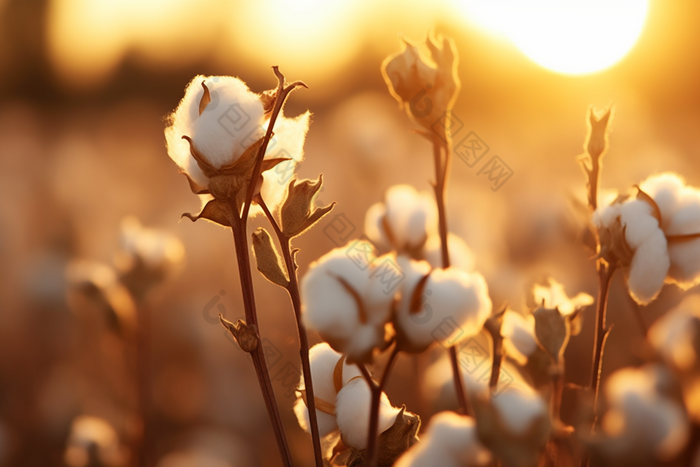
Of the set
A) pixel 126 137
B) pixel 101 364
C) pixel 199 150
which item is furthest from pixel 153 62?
pixel 199 150

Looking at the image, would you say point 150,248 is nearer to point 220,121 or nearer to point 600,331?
point 220,121

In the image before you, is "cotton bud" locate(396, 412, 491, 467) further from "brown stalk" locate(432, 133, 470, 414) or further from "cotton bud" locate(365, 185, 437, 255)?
"cotton bud" locate(365, 185, 437, 255)

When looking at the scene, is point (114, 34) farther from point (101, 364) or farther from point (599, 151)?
point (599, 151)

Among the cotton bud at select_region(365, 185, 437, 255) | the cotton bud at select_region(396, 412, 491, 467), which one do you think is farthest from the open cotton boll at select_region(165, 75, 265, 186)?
the cotton bud at select_region(365, 185, 437, 255)

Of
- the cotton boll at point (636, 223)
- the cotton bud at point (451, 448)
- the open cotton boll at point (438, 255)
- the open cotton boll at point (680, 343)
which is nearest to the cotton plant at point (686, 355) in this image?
the open cotton boll at point (680, 343)

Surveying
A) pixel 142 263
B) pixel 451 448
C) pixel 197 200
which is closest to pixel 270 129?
pixel 451 448

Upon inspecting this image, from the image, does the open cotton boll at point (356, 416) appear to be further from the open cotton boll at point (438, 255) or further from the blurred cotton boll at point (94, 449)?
the blurred cotton boll at point (94, 449)
